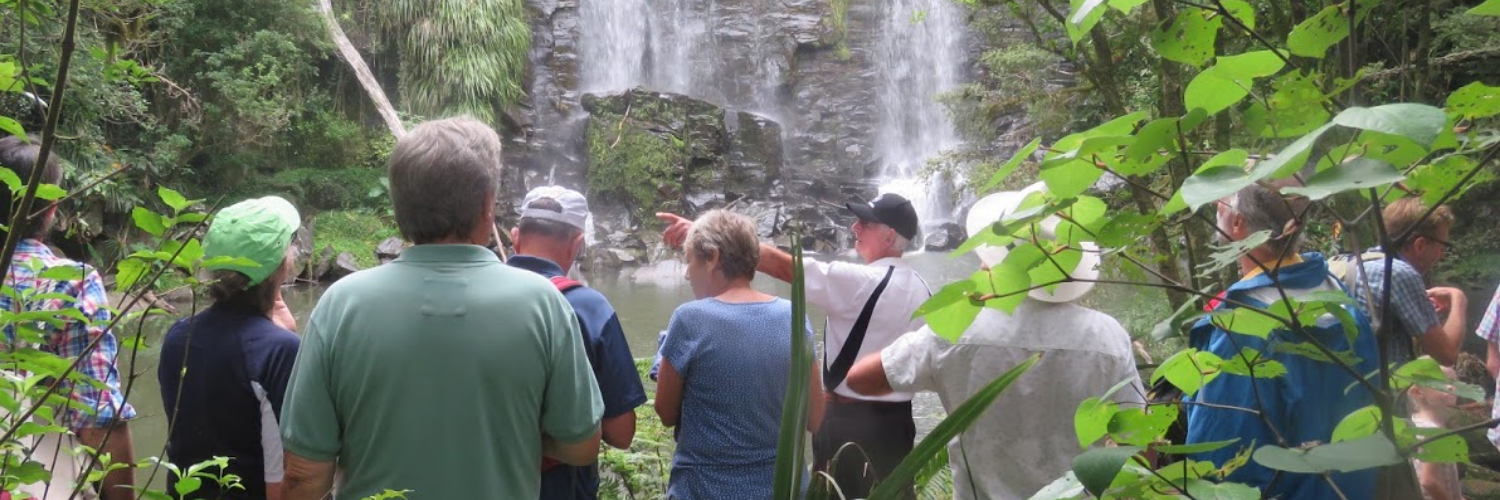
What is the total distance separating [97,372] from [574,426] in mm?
1108

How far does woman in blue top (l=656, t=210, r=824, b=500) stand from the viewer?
2.69 m

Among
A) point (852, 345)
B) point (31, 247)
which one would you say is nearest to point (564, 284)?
point (852, 345)

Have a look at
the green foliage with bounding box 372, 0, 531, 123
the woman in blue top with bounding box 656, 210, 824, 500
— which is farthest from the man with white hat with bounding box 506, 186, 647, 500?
the green foliage with bounding box 372, 0, 531, 123

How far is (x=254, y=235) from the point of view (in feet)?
7.18

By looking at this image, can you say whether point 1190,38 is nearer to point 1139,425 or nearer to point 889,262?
point 1139,425

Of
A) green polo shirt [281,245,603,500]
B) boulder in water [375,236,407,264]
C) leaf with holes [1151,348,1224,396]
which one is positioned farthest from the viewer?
boulder in water [375,236,407,264]

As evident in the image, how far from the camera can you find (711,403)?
271 cm

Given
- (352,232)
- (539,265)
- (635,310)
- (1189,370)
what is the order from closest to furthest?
(1189,370) < (539,265) < (635,310) < (352,232)

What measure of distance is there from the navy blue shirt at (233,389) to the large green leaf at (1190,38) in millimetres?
1850

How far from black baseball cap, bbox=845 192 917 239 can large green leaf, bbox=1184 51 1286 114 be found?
2398 millimetres

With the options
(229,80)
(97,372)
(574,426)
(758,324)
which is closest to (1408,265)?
(758,324)

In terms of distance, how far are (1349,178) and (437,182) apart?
158 cm

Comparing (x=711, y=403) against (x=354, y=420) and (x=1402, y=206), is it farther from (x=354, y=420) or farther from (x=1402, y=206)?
(x=1402, y=206)

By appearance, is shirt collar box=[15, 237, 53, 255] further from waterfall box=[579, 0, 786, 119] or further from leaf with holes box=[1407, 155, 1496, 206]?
→ waterfall box=[579, 0, 786, 119]
